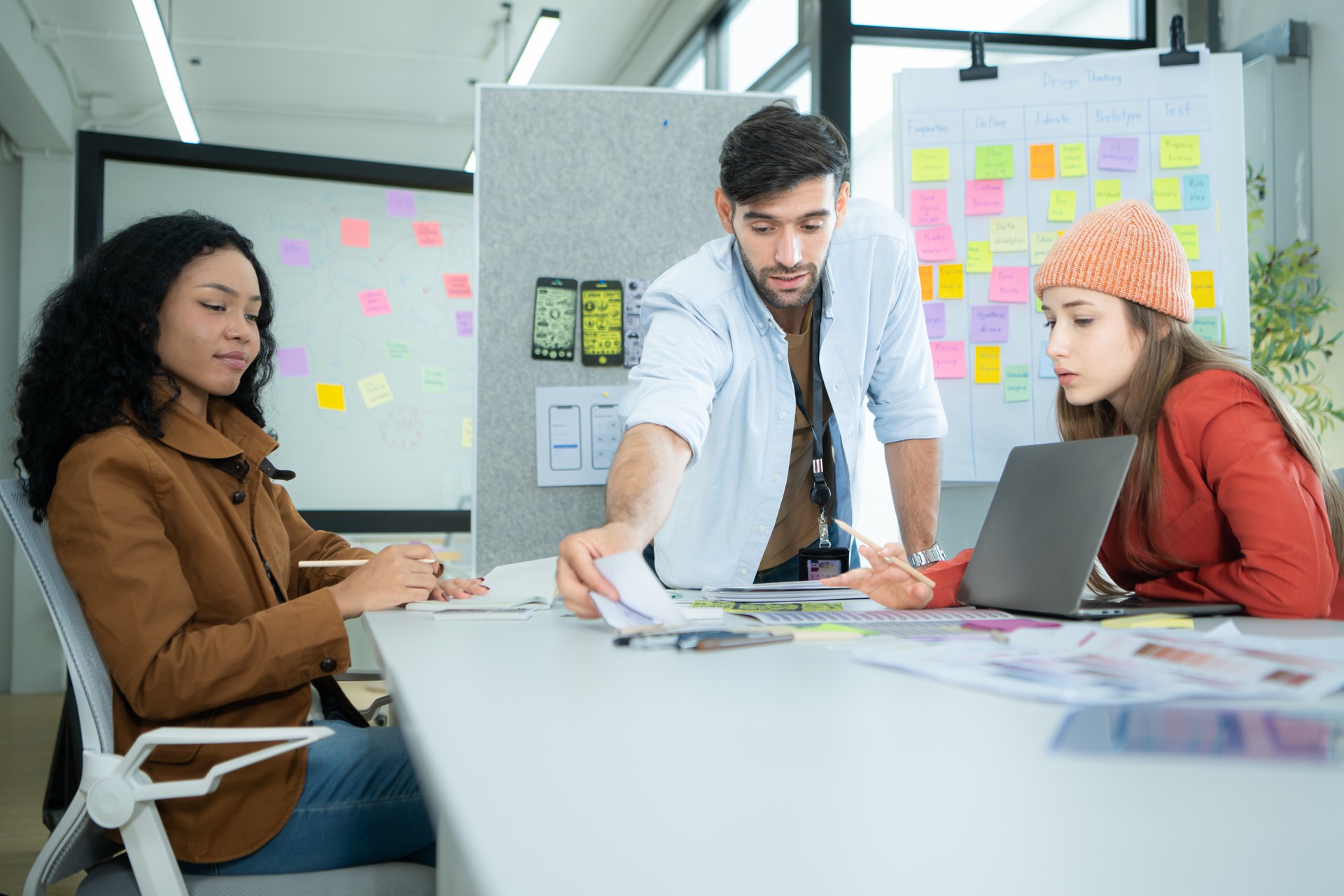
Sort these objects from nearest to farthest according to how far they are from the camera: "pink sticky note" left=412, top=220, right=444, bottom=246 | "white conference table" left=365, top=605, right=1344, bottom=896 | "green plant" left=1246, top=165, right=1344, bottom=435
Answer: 1. "white conference table" left=365, top=605, right=1344, bottom=896
2. "green plant" left=1246, top=165, right=1344, bottom=435
3. "pink sticky note" left=412, top=220, right=444, bottom=246

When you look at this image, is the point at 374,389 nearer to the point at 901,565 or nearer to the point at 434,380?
the point at 434,380

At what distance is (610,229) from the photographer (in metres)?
2.14

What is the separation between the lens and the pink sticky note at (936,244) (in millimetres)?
2414

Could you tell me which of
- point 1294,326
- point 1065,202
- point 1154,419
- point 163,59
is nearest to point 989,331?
point 1065,202

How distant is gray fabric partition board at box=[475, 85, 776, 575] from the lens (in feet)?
6.85

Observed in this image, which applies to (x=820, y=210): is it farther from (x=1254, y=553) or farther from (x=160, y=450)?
(x=160, y=450)

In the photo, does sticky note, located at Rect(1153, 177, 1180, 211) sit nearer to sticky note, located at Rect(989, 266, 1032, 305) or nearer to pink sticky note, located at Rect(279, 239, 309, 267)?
sticky note, located at Rect(989, 266, 1032, 305)

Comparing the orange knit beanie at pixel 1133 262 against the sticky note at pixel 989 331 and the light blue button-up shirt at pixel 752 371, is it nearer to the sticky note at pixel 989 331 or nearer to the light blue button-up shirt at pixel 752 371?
the light blue button-up shirt at pixel 752 371

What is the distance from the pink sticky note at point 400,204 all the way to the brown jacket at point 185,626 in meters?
1.86

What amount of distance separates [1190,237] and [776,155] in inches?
55.6

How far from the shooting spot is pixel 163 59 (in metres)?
3.86

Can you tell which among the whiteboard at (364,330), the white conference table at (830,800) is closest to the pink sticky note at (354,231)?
the whiteboard at (364,330)

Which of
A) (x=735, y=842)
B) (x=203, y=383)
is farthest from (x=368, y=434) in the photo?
(x=735, y=842)

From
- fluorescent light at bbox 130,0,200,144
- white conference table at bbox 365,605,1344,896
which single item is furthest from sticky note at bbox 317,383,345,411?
white conference table at bbox 365,605,1344,896
